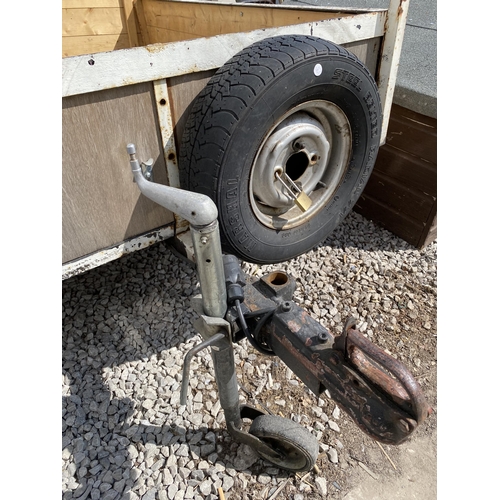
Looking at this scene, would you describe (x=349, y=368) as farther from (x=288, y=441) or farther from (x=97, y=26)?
(x=97, y=26)

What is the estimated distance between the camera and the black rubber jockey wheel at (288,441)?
1.80 metres

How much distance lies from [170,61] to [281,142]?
1.93 ft

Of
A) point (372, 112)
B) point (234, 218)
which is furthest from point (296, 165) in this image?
point (234, 218)

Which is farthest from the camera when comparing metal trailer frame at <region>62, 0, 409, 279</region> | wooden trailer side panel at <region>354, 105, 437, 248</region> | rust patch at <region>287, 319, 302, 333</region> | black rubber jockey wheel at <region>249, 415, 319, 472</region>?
wooden trailer side panel at <region>354, 105, 437, 248</region>

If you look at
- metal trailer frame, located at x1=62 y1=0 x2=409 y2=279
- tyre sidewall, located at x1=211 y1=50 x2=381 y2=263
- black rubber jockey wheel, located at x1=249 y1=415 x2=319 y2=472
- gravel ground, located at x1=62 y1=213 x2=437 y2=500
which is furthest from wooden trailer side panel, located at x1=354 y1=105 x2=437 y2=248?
black rubber jockey wheel, located at x1=249 y1=415 x2=319 y2=472

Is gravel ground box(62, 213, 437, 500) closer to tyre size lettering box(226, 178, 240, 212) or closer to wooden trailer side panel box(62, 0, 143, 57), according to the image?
tyre size lettering box(226, 178, 240, 212)

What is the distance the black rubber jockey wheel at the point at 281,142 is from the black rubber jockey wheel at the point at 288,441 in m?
0.78

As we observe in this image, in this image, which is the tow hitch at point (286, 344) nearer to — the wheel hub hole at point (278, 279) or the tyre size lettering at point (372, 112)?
the wheel hub hole at point (278, 279)

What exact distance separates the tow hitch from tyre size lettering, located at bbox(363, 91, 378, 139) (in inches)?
44.0

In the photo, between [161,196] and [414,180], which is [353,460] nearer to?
[161,196]

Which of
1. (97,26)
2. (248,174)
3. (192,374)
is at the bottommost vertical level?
(192,374)

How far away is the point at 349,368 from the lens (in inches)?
45.6

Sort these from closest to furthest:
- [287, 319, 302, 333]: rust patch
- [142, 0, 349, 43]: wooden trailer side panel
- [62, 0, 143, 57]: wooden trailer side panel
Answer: [287, 319, 302, 333]: rust patch
[142, 0, 349, 43]: wooden trailer side panel
[62, 0, 143, 57]: wooden trailer side panel

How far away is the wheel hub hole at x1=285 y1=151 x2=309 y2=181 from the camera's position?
219 cm
